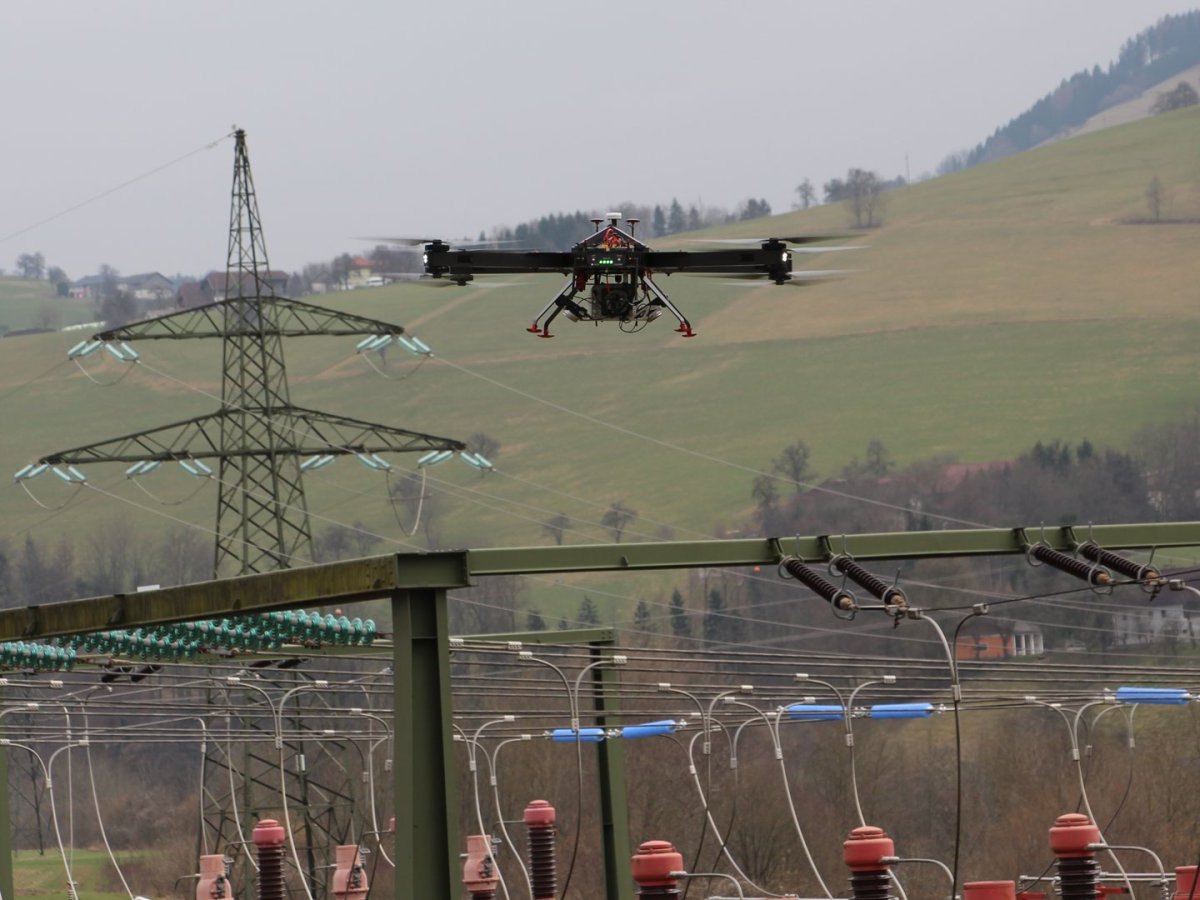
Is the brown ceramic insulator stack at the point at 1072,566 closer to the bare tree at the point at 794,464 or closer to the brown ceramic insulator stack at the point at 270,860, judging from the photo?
the brown ceramic insulator stack at the point at 270,860

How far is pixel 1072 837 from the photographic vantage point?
68.0 ft

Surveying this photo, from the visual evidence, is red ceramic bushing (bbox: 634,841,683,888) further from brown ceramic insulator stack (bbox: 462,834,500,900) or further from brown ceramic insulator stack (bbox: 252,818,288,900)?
brown ceramic insulator stack (bbox: 252,818,288,900)

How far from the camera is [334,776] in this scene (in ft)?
207

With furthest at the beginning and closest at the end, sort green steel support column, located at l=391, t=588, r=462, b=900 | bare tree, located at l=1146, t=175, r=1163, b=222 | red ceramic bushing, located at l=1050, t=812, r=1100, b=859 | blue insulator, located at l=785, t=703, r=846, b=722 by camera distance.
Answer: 1. bare tree, located at l=1146, t=175, r=1163, b=222
2. blue insulator, located at l=785, t=703, r=846, b=722
3. red ceramic bushing, located at l=1050, t=812, r=1100, b=859
4. green steel support column, located at l=391, t=588, r=462, b=900

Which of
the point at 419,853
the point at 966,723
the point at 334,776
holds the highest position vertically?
the point at 419,853

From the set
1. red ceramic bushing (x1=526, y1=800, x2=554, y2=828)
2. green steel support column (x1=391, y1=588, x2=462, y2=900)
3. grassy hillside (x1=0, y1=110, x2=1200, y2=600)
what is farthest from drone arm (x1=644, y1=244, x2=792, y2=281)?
grassy hillside (x1=0, y1=110, x2=1200, y2=600)

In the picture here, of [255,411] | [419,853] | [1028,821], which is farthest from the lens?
[1028,821]

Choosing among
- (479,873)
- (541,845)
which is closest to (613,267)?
(541,845)

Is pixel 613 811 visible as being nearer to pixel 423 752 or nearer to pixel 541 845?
pixel 541 845

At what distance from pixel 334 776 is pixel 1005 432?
8994cm

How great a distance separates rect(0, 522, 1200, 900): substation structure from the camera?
16.9 meters

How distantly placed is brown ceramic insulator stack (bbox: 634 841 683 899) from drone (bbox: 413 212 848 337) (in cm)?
760

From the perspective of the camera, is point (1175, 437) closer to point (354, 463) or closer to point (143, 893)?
point (354, 463)

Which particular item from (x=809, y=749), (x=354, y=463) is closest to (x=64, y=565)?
(x=354, y=463)
